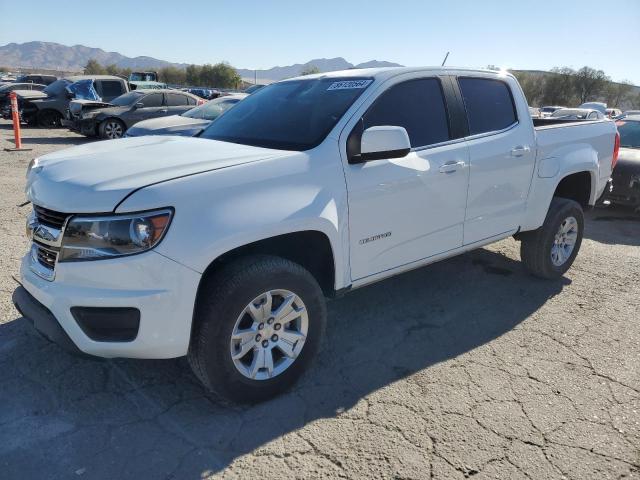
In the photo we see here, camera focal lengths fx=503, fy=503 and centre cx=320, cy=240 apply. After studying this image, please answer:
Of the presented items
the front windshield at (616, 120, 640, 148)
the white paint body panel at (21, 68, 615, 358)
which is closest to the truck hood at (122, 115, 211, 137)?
the white paint body panel at (21, 68, 615, 358)

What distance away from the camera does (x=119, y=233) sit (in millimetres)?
2373

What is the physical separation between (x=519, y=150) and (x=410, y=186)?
1.41 meters

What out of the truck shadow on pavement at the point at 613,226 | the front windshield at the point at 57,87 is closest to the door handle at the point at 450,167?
the truck shadow on pavement at the point at 613,226

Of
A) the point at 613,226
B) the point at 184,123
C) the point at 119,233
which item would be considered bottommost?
the point at 613,226

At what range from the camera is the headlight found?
93.0 inches

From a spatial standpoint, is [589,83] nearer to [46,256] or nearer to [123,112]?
[123,112]

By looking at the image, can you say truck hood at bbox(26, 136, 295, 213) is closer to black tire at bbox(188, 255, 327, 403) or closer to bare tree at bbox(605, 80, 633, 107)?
black tire at bbox(188, 255, 327, 403)

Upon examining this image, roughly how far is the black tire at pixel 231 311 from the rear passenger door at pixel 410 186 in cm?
52

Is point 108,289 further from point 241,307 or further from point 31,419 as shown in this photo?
point 31,419

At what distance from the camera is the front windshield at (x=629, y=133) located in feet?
28.7

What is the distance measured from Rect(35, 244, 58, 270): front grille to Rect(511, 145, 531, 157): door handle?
3.40m

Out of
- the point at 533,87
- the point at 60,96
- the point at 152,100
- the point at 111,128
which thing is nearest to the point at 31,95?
the point at 60,96

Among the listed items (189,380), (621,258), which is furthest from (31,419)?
(621,258)

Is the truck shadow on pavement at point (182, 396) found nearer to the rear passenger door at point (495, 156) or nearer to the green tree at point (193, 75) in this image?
the rear passenger door at point (495, 156)
